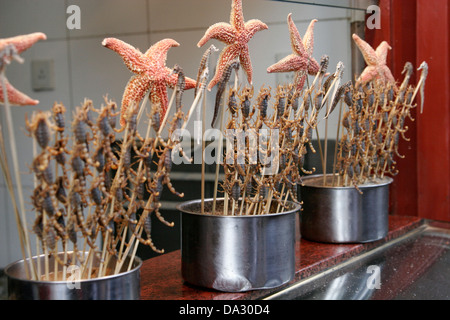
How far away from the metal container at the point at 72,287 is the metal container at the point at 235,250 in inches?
8.5

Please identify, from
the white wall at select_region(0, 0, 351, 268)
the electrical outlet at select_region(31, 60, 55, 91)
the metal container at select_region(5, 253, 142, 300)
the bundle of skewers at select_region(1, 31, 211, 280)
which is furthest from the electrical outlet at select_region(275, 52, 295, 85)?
the metal container at select_region(5, 253, 142, 300)

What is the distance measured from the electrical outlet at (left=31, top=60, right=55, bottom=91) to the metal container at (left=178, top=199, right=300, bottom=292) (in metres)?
0.35

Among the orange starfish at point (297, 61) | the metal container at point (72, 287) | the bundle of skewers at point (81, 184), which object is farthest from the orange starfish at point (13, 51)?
the orange starfish at point (297, 61)

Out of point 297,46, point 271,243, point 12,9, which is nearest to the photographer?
point 12,9

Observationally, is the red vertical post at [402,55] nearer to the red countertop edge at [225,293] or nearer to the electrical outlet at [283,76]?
the red countertop edge at [225,293]

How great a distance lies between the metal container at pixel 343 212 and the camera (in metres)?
1.43

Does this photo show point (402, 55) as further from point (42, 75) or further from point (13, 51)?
point (13, 51)

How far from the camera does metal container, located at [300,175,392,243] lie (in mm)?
1427

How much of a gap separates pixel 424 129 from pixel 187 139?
96 centimetres

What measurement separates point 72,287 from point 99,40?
490 mm
